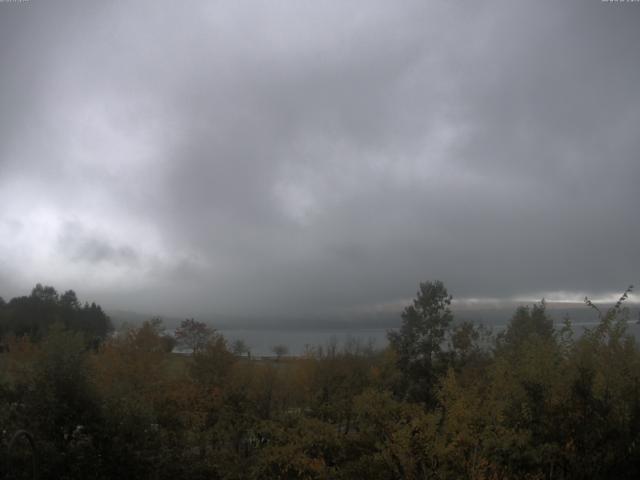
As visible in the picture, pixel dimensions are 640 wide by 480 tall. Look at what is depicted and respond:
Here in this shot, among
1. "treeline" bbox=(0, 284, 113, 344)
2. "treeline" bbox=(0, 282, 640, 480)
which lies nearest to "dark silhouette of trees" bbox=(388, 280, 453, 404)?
"treeline" bbox=(0, 282, 640, 480)

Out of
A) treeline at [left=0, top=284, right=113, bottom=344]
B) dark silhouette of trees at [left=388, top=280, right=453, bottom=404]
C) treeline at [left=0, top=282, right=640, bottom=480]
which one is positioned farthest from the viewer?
treeline at [left=0, top=284, right=113, bottom=344]

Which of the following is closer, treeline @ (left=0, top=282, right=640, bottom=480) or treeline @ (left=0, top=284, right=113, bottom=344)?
treeline @ (left=0, top=282, right=640, bottom=480)

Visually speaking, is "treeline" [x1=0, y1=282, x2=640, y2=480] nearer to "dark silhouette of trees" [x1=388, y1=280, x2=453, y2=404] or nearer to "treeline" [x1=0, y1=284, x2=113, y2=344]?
"dark silhouette of trees" [x1=388, y1=280, x2=453, y2=404]

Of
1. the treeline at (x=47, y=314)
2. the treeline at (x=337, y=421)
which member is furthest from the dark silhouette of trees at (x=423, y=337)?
the treeline at (x=47, y=314)

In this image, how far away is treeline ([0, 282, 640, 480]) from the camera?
12281mm

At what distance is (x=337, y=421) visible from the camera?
26.1 meters

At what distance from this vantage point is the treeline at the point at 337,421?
12.3 metres

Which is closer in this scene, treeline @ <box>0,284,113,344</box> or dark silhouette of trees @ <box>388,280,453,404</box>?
dark silhouette of trees @ <box>388,280,453,404</box>

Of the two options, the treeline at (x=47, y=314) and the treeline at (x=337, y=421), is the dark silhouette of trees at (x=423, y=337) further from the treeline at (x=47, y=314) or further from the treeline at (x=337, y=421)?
the treeline at (x=47, y=314)

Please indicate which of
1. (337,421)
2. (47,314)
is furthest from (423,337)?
(47,314)

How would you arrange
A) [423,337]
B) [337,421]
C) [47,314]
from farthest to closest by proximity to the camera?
[47,314]
[423,337]
[337,421]

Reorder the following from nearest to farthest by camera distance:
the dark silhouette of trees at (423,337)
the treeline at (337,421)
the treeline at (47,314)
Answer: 1. the treeline at (337,421)
2. the dark silhouette of trees at (423,337)
3. the treeline at (47,314)

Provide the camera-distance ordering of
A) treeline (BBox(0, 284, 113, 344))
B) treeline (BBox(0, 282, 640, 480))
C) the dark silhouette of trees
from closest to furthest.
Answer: treeline (BBox(0, 282, 640, 480)), the dark silhouette of trees, treeline (BBox(0, 284, 113, 344))

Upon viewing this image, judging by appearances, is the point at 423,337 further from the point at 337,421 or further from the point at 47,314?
the point at 47,314
